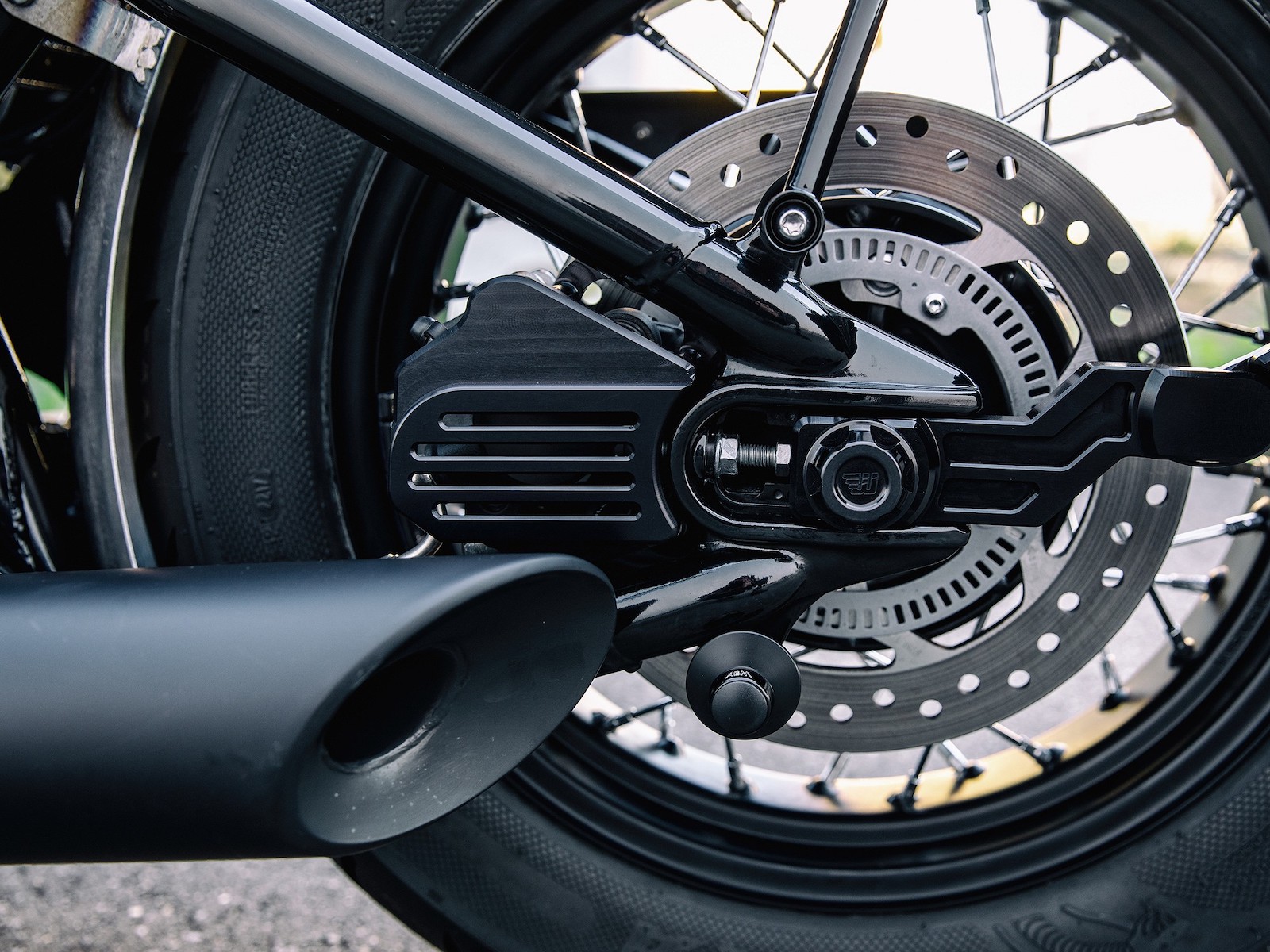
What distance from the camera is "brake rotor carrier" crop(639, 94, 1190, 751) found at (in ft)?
2.78

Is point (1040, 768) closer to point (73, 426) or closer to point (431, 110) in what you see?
point (431, 110)

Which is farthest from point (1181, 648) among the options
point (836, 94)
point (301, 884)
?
point (301, 884)

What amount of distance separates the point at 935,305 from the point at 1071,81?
0.25 meters

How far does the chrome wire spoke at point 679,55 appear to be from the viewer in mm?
895

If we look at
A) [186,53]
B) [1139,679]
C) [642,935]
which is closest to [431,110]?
[186,53]

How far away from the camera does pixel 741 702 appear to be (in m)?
0.75

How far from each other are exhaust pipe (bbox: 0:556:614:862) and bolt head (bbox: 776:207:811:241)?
0.90 feet

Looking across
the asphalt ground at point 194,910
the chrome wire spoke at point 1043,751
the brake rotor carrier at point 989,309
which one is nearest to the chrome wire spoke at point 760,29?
the brake rotor carrier at point 989,309

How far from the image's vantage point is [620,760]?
1.02 meters

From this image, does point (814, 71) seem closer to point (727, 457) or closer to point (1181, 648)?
point (727, 457)

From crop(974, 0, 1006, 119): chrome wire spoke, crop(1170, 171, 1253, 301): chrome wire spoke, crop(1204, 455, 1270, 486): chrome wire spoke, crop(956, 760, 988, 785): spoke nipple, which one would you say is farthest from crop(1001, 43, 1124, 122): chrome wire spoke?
crop(956, 760, 988, 785): spoke nipple

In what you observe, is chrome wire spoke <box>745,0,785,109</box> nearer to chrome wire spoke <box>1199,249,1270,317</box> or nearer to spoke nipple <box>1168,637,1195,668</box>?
chrome wire spoke <box>1199,249,1270,317</box>

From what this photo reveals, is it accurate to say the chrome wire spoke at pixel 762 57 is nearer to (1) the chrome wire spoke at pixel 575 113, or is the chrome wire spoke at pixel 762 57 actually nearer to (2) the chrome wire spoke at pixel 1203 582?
(1) the chrome wire spoke at pixel 575 113

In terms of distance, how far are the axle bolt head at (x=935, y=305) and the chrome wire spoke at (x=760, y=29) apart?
0.26 metres
